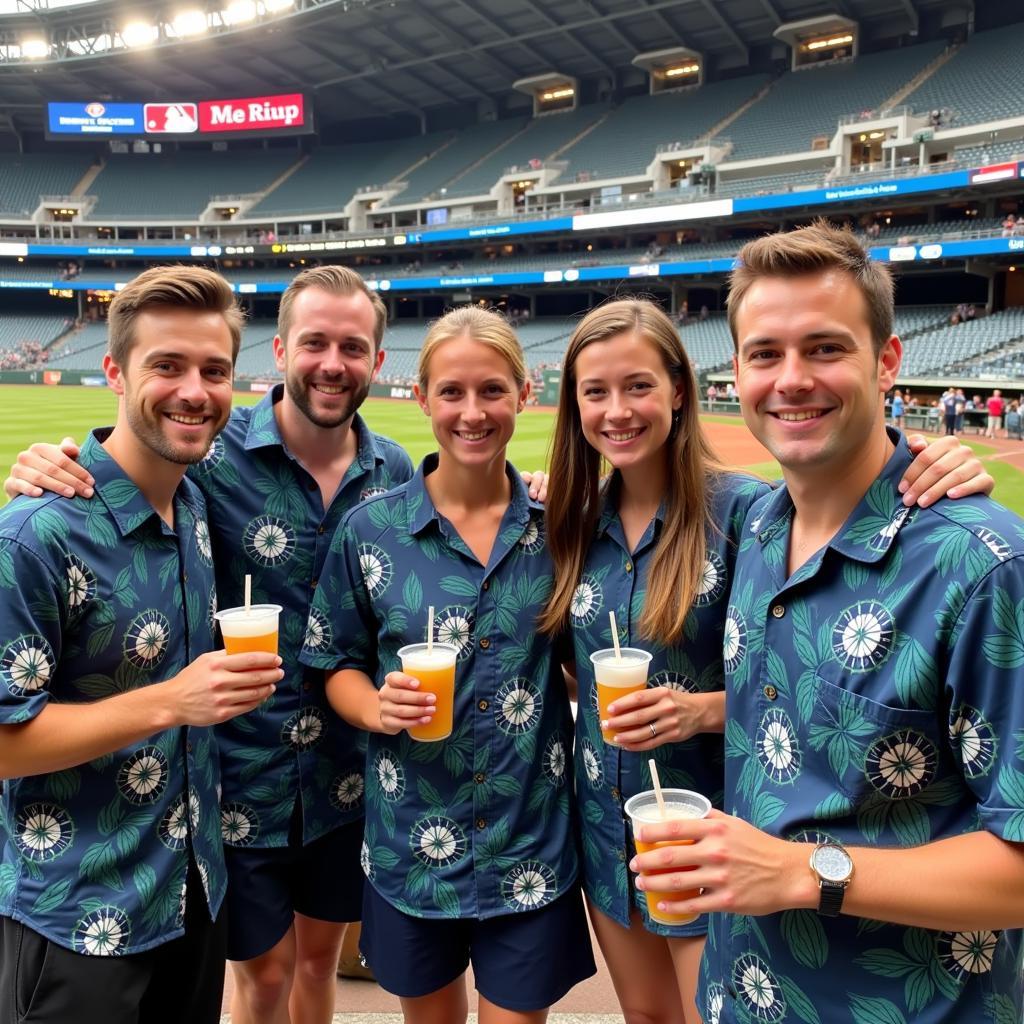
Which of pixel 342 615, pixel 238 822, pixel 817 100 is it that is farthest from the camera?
pixel 817 100

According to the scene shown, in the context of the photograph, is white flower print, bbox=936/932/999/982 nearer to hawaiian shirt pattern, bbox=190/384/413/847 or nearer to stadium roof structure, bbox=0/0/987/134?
hawaiian shirt pattern, bbox=190/384/413/847

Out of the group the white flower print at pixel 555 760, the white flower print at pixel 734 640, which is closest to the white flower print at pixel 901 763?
the white flower print at pixel 734 640

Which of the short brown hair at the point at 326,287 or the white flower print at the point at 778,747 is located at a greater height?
the short brown hair at the point at 326,287

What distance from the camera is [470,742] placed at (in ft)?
8.96

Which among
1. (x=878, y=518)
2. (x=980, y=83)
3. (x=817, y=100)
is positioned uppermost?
(x=817, y=100)

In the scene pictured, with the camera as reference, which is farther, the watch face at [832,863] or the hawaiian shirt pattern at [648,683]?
the hawaiian shirt pattern at [648,683]

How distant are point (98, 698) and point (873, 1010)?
2275 millimetres

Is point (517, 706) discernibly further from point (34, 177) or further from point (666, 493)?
point (34, 177)

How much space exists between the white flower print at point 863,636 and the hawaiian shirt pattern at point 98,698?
204cm

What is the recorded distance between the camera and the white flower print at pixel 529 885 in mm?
2688

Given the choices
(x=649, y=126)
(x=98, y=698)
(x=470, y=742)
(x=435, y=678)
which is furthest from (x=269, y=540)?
(x=649, y=126)

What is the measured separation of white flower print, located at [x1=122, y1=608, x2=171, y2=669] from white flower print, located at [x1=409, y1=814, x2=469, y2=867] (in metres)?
1.03

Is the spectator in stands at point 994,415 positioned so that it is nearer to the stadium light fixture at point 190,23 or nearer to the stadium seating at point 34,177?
the stadium light fixture at point 190,23

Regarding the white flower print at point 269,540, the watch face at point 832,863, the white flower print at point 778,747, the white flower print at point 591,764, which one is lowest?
the white flower print at point 591,764
